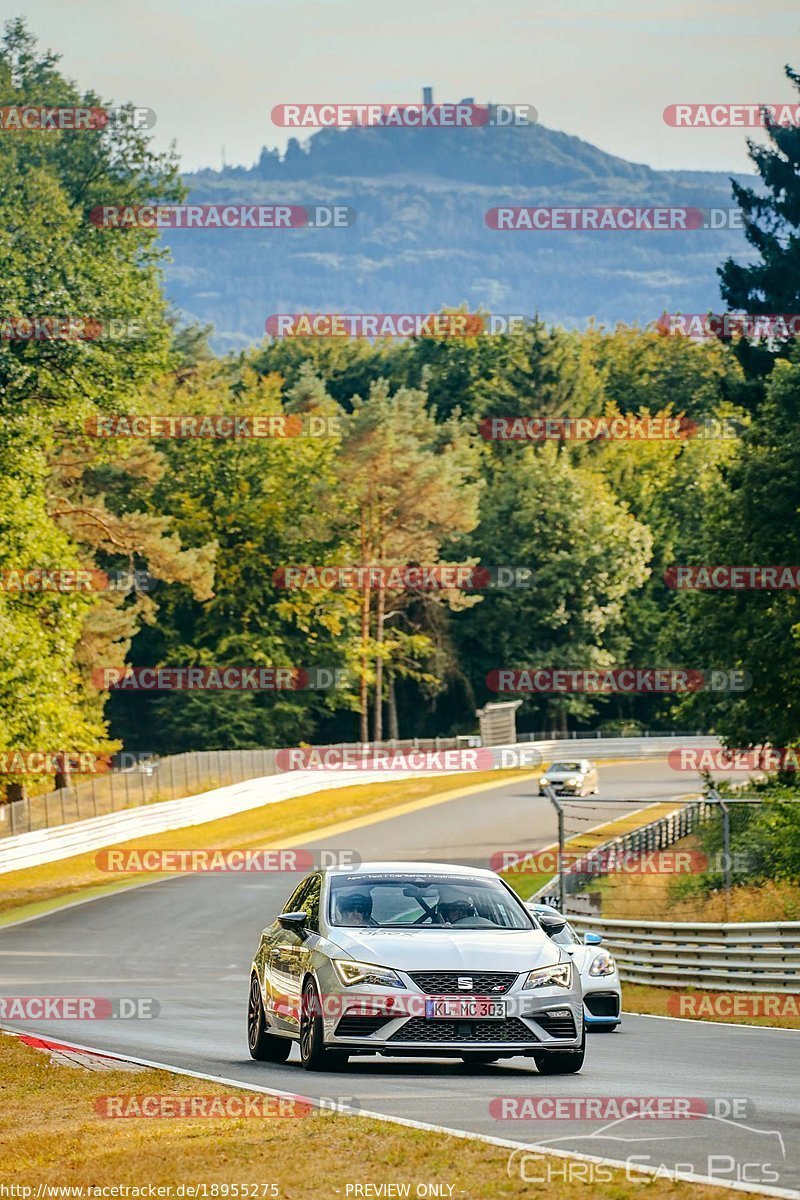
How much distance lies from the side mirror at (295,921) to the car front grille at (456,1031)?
57.8 inches

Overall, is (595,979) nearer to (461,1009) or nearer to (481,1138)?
(461,1009)

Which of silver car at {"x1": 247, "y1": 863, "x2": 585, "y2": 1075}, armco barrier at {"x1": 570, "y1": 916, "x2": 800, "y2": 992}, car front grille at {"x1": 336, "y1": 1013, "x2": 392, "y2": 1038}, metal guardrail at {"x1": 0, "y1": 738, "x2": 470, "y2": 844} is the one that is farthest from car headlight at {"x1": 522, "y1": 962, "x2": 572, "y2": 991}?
metal guardrail at {"x1": 0, "y1": 738, "x2": 470, "y2": 844}

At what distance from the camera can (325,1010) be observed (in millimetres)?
12422

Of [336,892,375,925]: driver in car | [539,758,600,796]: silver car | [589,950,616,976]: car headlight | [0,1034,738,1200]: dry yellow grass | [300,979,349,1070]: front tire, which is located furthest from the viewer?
[539,758,600,796]: silver car

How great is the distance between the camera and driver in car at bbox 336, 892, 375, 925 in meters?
13.2

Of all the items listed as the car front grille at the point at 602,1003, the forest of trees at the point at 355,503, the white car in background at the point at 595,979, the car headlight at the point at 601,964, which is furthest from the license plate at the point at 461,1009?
the forest of trees at the point at 355,503

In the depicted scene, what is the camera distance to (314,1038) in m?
12.7

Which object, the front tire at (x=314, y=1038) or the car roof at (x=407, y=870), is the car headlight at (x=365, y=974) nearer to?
the front tire at (x=314, y=1038)

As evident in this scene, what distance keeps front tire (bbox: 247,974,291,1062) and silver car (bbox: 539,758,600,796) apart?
49.2 meters

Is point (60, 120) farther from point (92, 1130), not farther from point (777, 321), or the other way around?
A: point (92, 1130)

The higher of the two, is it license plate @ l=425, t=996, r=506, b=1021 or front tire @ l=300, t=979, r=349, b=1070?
license plate @ l=425, t=996, r=506, b=1021

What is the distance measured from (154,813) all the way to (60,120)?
30115 mm

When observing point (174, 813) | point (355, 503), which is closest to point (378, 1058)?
point (174, 813)

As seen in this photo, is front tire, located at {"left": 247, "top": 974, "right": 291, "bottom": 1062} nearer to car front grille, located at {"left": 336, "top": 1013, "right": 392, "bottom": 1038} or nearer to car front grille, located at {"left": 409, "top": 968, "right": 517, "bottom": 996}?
car front grille, located at {"left": 336, "top": 1013, "right": 392, "bottom": 1038}
